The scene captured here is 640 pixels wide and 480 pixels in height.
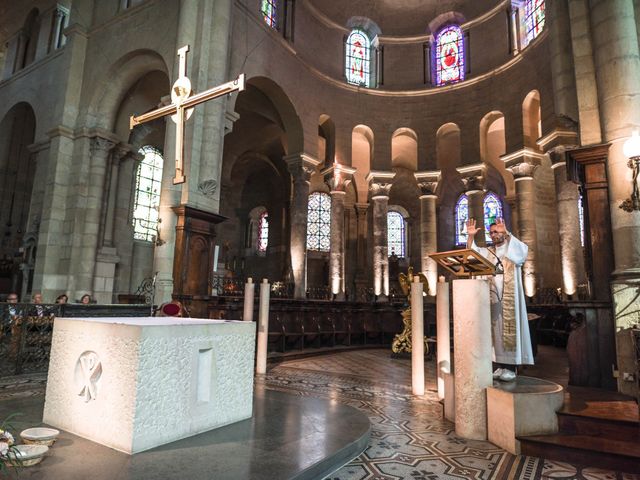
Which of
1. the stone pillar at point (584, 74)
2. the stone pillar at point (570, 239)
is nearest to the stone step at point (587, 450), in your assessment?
the stone pillar at point (584, 74)

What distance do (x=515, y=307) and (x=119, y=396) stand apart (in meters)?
3.97

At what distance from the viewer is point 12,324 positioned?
20.5 ft

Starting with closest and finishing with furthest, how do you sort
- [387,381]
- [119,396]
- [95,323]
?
[119,396] → [95,323] → [387,381]

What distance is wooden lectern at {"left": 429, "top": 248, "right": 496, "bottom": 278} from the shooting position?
407cm

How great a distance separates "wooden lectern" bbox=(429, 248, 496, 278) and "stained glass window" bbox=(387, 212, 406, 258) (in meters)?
18.2

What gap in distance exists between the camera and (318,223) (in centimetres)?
2116

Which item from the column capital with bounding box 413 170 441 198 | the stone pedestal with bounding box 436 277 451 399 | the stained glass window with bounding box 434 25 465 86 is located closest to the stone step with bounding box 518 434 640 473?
the stone pedestal with bounding box 436 277 451 399

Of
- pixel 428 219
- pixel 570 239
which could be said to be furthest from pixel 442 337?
pixel 428 219

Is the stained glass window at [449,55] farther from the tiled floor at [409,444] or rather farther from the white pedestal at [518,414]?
the white pedestal at [518,414]

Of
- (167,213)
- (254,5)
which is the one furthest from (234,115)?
(254,5)

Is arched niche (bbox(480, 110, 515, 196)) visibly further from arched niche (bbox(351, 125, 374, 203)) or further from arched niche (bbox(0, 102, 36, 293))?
arched niche (bbox(0, 102, 36, 293))

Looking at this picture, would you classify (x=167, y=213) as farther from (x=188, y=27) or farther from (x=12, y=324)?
(x=188, y=27)

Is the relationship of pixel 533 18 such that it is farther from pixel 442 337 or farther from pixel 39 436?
pixel 39 436

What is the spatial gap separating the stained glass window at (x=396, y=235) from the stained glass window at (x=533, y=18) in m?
10.4
